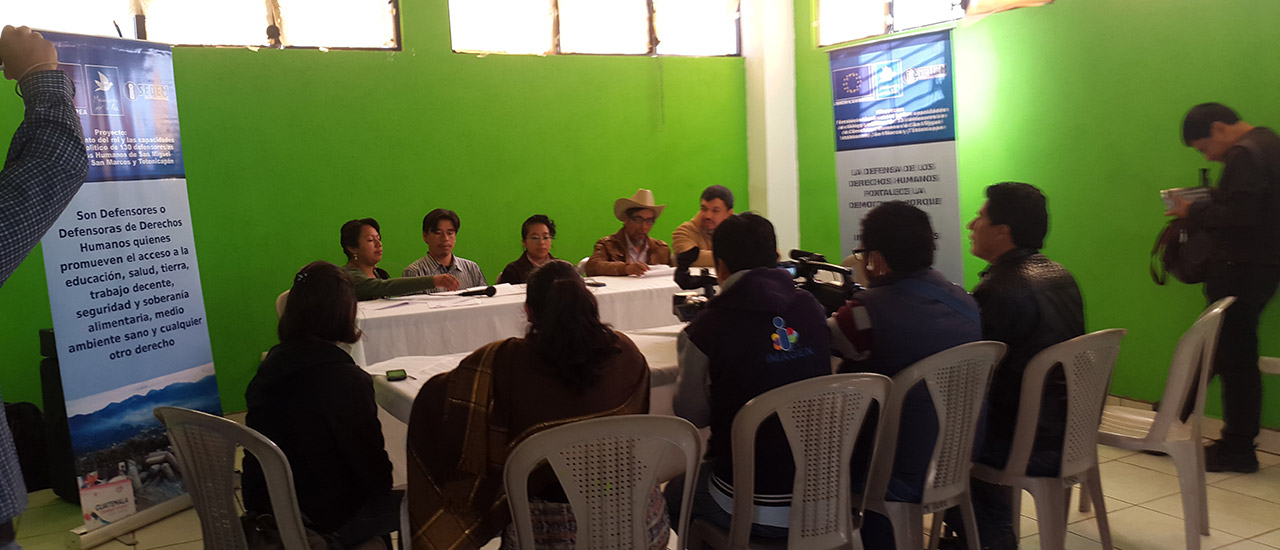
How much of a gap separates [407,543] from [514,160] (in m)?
4.18

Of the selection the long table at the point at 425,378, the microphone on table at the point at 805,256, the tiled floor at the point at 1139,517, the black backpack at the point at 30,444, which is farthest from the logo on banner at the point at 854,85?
the black backpack at the point at 30,444

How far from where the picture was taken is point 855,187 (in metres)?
5.80

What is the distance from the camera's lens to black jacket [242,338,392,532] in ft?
7.07

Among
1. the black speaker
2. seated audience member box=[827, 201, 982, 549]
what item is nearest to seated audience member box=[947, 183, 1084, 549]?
seated audience member box=[827, 201, 982, 549]

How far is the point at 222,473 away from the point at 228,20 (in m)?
4.01

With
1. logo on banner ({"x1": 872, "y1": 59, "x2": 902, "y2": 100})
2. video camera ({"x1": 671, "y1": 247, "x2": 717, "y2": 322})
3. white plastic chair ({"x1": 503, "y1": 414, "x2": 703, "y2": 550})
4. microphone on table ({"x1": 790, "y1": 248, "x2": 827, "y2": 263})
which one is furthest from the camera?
logo on banner ({"x1": 872, "y1": 59, "x2": 902, "y2": 100})

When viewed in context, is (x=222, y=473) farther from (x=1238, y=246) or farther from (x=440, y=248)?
(x=1238, y=246)

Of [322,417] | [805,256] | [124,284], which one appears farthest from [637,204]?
[322,417]

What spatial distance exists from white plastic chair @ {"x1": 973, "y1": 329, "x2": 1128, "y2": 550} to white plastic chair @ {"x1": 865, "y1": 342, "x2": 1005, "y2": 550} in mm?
187

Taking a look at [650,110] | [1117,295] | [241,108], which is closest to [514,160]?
[650,110]

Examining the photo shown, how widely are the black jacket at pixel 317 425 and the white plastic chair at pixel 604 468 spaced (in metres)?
0.56

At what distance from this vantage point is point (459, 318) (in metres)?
3.91

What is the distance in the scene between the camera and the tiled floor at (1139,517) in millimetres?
3172

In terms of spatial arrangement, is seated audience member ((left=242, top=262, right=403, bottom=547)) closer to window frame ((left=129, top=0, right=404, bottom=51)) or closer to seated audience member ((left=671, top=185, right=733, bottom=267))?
seated audience member ((left=671, top=185, right=733, bottom=267))
